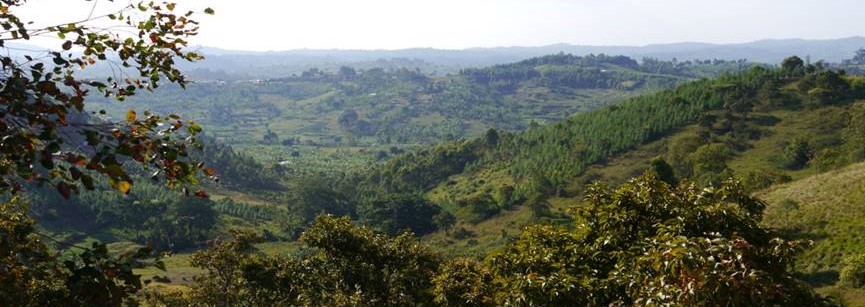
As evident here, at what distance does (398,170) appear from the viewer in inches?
5787

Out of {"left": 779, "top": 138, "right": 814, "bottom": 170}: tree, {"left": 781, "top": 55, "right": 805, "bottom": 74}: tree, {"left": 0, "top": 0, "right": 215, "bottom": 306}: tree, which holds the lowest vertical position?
{"left": 779, "top": 138, "right": 814, "bottom": 170}: tree

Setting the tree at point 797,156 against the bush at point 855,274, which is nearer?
the bush at point 855,274

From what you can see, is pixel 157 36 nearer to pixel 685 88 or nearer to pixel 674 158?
pixel 674 158

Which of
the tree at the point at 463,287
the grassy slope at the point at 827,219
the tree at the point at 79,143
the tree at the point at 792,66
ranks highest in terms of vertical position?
the tree at the point at 79,143

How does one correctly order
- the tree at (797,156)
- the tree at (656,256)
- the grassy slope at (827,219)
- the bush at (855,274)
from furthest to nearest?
the tree at (797,156) → the grassy slope at (827,219) → the bush at (855,274) → the tree at (656,256)

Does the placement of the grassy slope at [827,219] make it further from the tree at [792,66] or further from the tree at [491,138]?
the tree at [491,138]

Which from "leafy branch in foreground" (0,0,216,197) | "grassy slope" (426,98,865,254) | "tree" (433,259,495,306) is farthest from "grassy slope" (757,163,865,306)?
"leafy branch in foreground" (0,0,216,197)

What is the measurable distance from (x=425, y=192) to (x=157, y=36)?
129910mm

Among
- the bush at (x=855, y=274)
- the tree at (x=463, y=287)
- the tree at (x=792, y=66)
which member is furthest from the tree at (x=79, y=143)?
the tree at (x=792, y=66)

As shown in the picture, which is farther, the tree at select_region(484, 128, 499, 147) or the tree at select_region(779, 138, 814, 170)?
the tree at select_region(484, 128, 499, 147)

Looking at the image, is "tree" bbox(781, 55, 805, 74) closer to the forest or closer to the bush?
the forest

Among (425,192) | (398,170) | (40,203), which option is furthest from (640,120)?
(40,203)

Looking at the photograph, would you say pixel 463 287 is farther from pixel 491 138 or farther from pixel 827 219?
pixel 491 138

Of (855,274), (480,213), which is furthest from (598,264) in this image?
(480,213)
